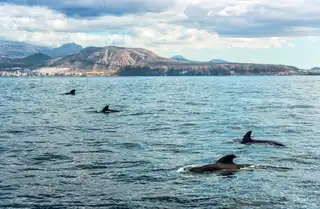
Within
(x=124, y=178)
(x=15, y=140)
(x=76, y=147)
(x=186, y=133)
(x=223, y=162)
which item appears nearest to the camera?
(x=124, y=178)

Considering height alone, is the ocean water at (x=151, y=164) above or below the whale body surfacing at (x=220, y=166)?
below

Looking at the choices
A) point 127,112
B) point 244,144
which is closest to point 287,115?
point 127,112

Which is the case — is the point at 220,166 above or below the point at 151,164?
above

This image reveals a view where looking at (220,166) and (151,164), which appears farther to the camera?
(151,164)

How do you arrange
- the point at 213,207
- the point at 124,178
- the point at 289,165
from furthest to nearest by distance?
the point at 289,165 < the point at 124,178 < the point at 213,207

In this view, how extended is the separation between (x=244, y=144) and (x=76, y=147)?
40.7 ft

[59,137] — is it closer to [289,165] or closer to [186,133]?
[186,133]

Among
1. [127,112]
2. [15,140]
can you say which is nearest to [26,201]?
[15,140]

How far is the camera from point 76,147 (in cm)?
3428

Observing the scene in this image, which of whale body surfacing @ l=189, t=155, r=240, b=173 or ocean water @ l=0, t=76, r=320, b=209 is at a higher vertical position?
whale body surfacing @ l=189, t=155, r=240, b=173

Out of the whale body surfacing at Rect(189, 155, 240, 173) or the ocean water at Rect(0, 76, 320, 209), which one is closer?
the ocean water at Rect(0, 76, 320, 209)

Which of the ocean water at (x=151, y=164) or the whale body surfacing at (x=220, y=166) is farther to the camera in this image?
the whale body surfacing at (x=220, y=166)

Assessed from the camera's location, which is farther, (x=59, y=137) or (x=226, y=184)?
(x=59, y=137)

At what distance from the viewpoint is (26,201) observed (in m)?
20.5
